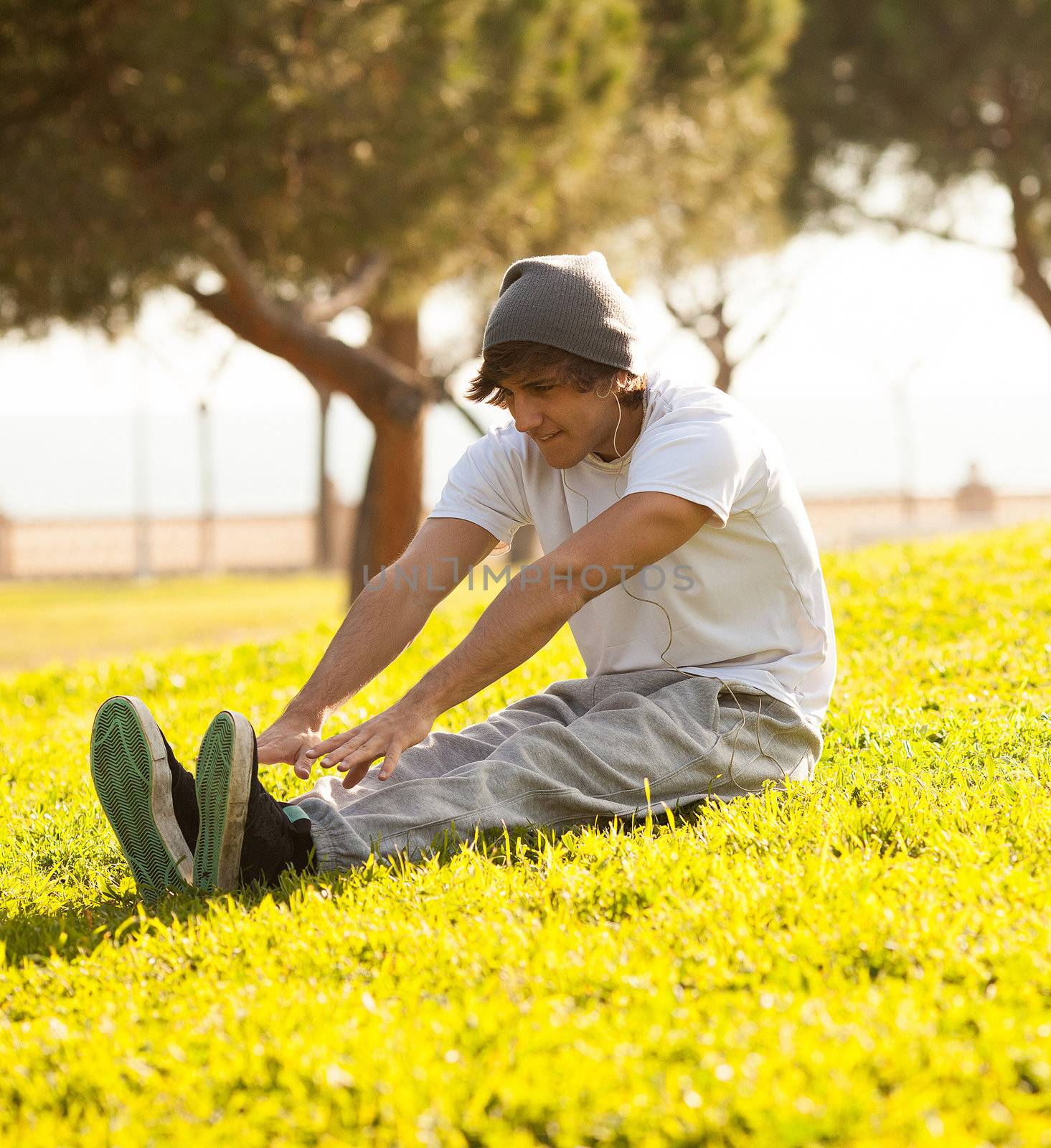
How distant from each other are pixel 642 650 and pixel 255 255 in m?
7.36

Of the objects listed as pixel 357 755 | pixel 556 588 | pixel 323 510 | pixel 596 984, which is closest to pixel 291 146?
pixel 556 588

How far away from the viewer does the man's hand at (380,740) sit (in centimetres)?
267

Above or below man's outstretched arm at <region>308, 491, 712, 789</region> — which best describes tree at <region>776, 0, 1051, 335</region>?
above

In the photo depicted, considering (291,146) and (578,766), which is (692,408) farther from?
(291,146)

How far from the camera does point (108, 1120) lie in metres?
1.86

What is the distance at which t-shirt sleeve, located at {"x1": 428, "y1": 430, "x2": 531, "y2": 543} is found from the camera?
3402mm

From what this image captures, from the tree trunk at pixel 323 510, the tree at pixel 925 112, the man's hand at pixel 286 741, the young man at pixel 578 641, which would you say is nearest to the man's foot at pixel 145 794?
the young man at pixel 578 641

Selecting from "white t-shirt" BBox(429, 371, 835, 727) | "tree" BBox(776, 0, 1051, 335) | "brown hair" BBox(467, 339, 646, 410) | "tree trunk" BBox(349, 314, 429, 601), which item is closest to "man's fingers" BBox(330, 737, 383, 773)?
"white t-shirt" BBox(429, 371, 835, 727)

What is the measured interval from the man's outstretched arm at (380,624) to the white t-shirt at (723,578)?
0.34 metres

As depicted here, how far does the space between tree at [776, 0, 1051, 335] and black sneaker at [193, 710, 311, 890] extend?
14.0 m

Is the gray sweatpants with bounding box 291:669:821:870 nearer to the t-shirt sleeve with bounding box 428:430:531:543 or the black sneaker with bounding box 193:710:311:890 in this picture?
the black sneaker with bounding box 193:710:311:890

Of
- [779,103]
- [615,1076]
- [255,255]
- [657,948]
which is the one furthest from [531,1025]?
[779,103]

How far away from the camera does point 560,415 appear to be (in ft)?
10.1

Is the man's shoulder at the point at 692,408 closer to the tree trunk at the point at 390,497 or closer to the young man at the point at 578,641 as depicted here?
the young man at the point at 578,641
